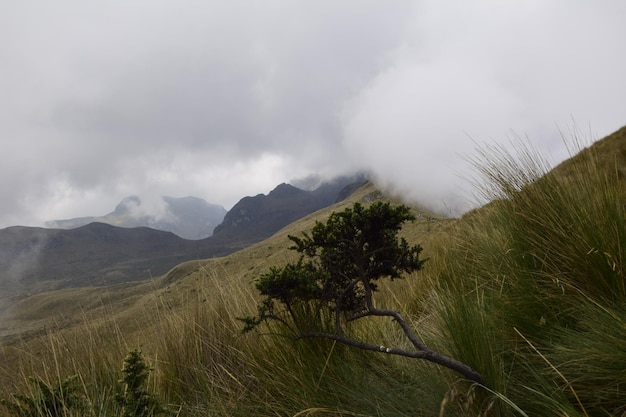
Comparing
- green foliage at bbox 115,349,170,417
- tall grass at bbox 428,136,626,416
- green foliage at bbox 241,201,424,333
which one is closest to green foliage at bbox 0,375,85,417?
green foliage at bbox 115,349,170,417

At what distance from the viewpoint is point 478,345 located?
1.79 meters

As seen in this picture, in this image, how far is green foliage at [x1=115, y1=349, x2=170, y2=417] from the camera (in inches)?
82.6

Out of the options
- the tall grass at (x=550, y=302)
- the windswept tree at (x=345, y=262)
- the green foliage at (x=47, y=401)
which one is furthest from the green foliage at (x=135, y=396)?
the tall grass at (x=550, y=302)

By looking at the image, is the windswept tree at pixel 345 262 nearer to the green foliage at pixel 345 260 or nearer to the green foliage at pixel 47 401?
the green foliage at pixel 345 260

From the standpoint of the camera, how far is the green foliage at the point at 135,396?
2.10m

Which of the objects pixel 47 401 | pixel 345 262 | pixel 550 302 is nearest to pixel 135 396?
pixel 47 401

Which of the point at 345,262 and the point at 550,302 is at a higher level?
the point at 345,262

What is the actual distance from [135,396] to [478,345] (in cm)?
208

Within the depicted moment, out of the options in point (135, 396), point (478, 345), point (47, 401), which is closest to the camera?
point (478, 345)

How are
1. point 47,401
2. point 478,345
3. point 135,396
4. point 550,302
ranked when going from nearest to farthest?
point 478,345 < point 135,396 < point 550,302 < point 47,401

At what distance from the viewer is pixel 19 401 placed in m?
2.79

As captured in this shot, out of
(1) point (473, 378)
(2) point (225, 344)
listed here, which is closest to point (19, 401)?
(2) point (225, 344)

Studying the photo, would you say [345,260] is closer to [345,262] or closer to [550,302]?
[345,262]

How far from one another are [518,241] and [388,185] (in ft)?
514
